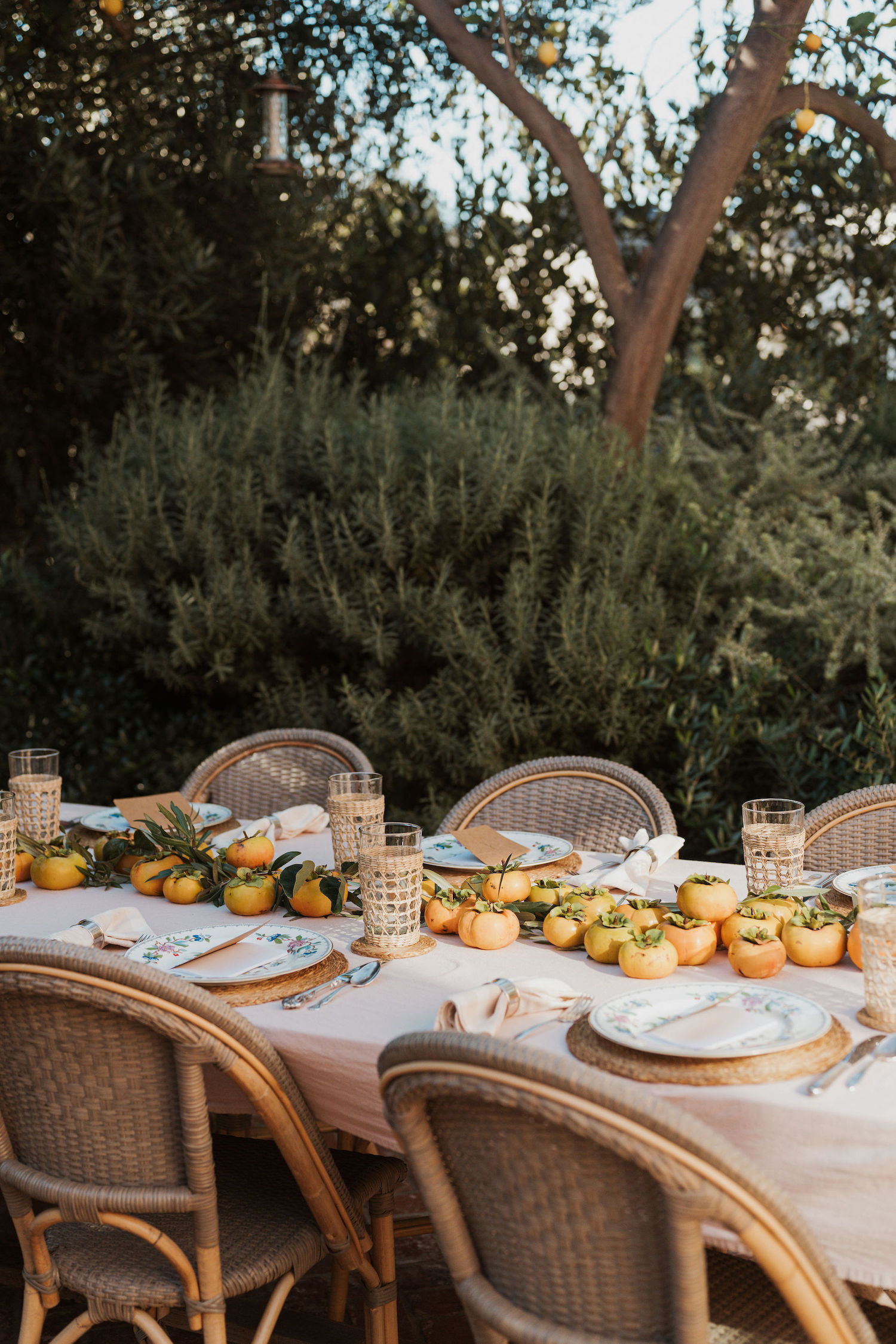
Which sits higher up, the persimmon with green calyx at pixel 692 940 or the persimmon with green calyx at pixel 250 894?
the persimmon with green calyx at pixel 692 940

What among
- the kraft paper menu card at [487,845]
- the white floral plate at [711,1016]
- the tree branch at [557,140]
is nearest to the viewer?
the white floral plate at [711,1016]

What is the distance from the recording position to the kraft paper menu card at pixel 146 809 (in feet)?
7.38

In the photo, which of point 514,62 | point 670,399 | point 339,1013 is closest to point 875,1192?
point 339,1013

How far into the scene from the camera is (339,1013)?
154 centimetres

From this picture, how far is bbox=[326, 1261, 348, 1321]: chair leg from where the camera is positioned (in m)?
2.10

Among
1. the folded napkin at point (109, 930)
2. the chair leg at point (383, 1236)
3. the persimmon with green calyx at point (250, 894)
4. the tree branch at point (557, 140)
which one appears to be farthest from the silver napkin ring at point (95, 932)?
the tree branch at point (557, 140)

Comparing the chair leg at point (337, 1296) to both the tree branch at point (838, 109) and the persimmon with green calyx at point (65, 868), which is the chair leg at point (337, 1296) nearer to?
the persimmon with green calyx at point (65, 868)

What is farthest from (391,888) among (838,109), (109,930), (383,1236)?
(838,109)

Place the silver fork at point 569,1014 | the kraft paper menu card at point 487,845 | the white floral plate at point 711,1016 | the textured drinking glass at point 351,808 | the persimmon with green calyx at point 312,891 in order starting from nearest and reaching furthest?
the white floral plate at point 711,1016, the silver fork at point 569,1014, the persimmon with green calyx at point 312,891, the kraft paper menu card at point 487,845, the textured drinking glass at point 351,808

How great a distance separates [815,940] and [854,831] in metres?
0.75

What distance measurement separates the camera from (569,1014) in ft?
4.91

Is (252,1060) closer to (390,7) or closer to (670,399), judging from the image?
(670,399)

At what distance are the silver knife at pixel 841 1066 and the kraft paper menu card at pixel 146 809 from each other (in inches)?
48.7

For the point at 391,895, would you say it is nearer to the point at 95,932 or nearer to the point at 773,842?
the point at 95,932
